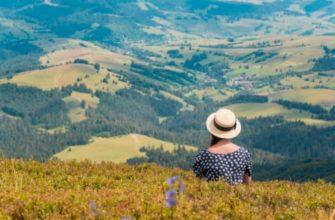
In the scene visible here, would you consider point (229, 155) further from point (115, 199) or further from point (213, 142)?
point (115, 199)

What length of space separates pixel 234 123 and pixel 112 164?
Result: 13.7 meters

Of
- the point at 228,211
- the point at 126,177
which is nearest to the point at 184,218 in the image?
the point at 228,211

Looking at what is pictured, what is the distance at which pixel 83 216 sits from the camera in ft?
50.2

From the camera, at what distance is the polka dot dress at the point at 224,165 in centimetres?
2188

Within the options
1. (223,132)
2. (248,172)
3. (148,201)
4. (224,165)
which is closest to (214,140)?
(223,132)

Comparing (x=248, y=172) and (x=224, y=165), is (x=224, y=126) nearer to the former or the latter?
(x=224, y=165)

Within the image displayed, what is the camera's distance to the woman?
21.4 m

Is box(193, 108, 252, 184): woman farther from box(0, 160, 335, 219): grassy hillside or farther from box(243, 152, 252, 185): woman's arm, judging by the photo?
box(0, 160, 335, 219): grassy hillside

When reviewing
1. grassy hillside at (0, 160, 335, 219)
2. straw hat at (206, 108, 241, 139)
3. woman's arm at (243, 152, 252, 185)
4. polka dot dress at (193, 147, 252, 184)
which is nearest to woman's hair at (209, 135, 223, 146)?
straw hat at (206, 108, 241, 139)

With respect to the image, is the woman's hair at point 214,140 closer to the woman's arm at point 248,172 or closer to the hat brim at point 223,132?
the hat brim at point 223,132

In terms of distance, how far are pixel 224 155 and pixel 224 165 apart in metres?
0.52

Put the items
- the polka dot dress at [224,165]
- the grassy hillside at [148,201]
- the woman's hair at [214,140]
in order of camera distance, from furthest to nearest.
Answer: the polka dot dress at [224,165], the woman's hair at [214,140], the grassy hillside at [148,201]

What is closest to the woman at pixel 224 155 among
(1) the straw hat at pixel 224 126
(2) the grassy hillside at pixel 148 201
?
(1) the straw hat at pixel 224 126

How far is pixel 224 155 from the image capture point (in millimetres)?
21828
